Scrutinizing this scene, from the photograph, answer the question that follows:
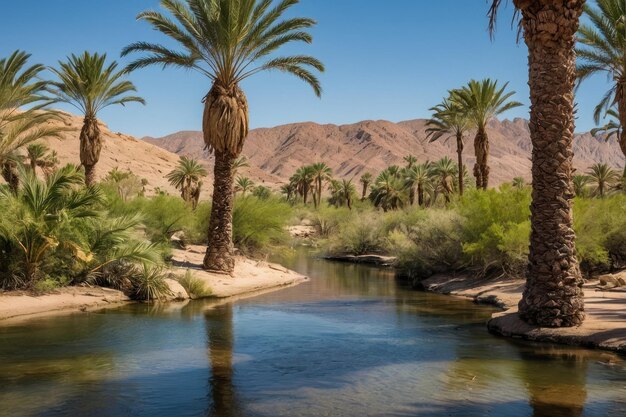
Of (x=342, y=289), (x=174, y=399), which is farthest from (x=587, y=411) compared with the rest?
(x=342, y=289)

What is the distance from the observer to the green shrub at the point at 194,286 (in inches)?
856

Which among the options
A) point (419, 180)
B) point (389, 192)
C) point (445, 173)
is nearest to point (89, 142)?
point (445, 173)

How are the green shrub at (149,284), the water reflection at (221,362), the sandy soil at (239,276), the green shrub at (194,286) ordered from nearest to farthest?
the water reflection at (221,362) → the green shrub at (149,284) → the green shrub at (194,286) → the sandy soil at (239,276)

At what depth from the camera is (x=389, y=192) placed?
64688 millimetres

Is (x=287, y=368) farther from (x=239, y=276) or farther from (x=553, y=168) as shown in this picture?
(x=239, y=276)

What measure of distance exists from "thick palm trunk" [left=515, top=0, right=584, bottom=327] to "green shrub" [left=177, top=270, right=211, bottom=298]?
11.3m

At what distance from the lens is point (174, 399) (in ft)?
32.0

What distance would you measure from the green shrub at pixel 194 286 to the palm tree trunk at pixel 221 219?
10.5 feet

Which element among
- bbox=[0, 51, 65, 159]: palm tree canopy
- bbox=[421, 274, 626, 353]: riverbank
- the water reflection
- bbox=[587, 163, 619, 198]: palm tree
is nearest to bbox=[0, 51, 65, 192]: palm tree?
bbox=[0, 51, 65, 159]: palm tree canopy

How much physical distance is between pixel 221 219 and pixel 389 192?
134ft

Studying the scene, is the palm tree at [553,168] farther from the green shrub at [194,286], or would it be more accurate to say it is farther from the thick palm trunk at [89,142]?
the thick palm trunk at [89,142]

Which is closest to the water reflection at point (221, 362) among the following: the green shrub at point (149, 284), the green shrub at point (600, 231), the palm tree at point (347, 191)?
the green shrub at point (149, 284)

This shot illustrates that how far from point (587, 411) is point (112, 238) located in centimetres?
1490

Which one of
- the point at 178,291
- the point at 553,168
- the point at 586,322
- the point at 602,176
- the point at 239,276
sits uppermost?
the point at 602,176
